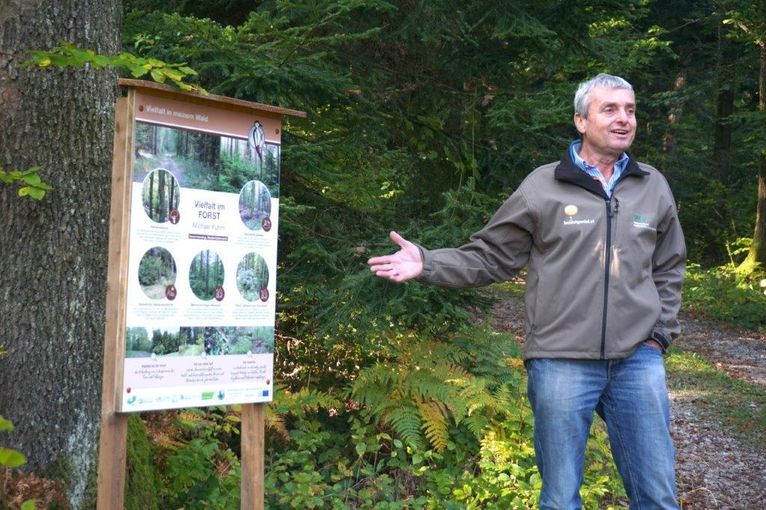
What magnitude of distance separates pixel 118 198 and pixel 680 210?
78.3 ft

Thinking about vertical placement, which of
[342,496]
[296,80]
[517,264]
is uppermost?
[296,80]

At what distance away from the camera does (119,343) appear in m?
3.53

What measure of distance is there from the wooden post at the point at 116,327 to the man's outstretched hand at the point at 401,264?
3.53 feet

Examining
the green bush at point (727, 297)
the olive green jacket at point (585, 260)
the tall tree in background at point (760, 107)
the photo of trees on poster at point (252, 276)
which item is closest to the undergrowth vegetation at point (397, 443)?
the photo of trees on poster at point (252, 276)

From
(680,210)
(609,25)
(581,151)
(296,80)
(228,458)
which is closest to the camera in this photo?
(581,151)

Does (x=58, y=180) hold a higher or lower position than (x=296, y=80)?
lower

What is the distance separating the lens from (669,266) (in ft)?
13.3

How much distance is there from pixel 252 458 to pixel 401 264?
113 centimetres

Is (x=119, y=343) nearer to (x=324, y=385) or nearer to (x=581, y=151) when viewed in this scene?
(x=581, y=151)

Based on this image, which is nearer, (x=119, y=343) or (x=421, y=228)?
(x=119, y=343)

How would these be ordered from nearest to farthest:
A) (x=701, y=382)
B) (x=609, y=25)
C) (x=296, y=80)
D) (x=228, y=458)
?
(x=228, y=458), (x=296, y=80), (x=701, y=382), (x=609, y=25)

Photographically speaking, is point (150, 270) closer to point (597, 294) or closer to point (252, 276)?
point (252, 276)

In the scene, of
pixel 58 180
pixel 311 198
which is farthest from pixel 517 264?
pixel 311 198

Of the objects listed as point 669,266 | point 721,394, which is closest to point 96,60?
point 669,266
